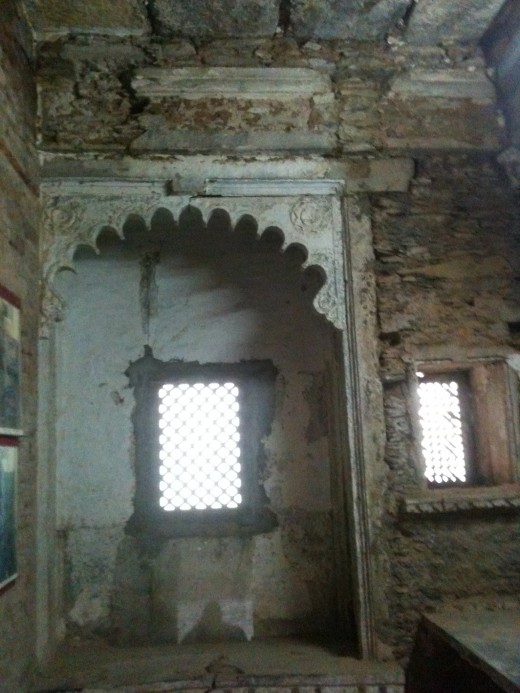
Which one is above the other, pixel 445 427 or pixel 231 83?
pixel 231 83

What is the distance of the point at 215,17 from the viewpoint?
3.68 m

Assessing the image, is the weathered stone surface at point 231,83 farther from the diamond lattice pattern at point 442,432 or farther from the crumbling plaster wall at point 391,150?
the diamond lattice pattern at point 442,432

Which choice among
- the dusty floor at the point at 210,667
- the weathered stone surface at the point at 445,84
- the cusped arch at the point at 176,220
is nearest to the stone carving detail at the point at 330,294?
the cusped arch at the point at 176,220

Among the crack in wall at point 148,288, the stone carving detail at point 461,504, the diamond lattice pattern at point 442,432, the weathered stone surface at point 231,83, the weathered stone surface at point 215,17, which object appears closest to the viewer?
the stone carving detail at point 461,504

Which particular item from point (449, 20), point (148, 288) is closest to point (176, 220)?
point (148, 288)

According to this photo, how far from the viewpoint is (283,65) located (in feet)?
12.7

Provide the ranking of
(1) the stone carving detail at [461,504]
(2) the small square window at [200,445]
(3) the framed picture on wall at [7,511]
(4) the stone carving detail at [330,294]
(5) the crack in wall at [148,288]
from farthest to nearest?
1. (5) the crack in wall at [148,288]
2. (2) the small square window at [200,445]
3. (4) the stone carving detail at [330,294]
4. (1) the stone carving detail at [461,504]
5. (3) the framed picture on wall at [7,511]

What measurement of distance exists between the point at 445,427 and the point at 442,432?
42mm

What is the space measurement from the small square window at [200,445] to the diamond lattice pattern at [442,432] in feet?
3.72

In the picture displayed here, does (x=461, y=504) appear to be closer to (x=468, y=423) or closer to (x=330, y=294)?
(x=468, y=423)

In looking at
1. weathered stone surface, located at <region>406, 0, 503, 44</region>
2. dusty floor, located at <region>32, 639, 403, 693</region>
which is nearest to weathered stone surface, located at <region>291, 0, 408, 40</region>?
weathered stone surface, located at <region>406, 0, 503, 44</region>

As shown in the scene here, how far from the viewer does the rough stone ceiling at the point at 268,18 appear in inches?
141

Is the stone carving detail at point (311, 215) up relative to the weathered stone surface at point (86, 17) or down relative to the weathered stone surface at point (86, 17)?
down

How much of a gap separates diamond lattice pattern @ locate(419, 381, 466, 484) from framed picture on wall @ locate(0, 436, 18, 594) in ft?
8.20
